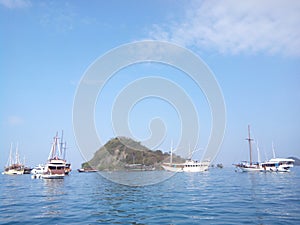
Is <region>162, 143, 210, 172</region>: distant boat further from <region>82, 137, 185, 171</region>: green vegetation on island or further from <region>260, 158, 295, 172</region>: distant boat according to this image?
<region>82, 137, 185, 171</region>: green vegetation on island

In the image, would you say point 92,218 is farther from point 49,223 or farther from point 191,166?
point 191,166

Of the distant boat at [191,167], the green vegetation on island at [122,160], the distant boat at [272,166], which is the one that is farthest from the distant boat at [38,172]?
the green vegetation on island at [122,160]

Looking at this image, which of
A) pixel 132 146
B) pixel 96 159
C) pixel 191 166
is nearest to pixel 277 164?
pixel 191 166

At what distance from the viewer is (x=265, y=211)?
1847 centimetres

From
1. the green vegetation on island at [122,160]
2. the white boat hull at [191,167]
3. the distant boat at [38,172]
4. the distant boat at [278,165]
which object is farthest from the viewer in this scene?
the green vegetation on island at [122,160]

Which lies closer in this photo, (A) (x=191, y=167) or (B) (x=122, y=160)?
(A) (x=191, y=167)

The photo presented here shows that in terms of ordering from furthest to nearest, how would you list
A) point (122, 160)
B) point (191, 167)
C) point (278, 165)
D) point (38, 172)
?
1. point (122, 160)
2. point (191, 167)
3. point (278, 165)
4. point (38, 172)

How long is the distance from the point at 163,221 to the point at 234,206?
23.7 ft

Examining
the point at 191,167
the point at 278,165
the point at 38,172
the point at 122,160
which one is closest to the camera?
the point at 38,172

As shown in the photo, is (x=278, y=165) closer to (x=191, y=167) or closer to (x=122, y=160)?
(x=191, y=167)

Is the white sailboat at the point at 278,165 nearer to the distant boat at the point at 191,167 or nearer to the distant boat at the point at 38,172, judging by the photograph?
the distant boat at the point at 191,167

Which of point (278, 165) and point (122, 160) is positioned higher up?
point (122, 160)

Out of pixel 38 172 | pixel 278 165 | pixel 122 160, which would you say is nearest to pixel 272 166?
pixel 278 165

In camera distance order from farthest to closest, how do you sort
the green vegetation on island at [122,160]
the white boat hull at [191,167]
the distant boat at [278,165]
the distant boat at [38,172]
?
the green vegetation on island at [122,160] < the white boat hull at [191,167] < the distant boat at [278,165] < the distant boat at [38,172]
